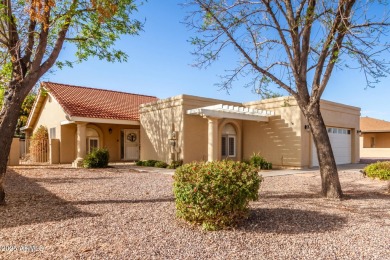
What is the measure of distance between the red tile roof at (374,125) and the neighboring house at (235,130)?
574 inches

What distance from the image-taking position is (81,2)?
27.5ft

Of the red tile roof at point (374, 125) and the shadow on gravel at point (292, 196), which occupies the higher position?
the red tile roof at point (374, 125)

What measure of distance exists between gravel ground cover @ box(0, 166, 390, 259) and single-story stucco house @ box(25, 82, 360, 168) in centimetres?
847

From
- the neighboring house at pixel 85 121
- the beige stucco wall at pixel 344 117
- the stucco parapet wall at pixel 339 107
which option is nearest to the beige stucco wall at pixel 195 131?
the neighboring house at pixel 85 121

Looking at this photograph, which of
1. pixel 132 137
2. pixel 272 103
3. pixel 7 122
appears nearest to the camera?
pixel 7 122

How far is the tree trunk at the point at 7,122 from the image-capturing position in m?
6.93

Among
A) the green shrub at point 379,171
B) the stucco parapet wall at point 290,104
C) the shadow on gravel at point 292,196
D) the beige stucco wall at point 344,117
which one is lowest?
the shadow on gravel at point 292,196

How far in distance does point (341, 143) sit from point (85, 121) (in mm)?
17173

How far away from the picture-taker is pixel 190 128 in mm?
16938

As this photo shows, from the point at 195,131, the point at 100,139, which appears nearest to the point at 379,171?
the point at 195,131

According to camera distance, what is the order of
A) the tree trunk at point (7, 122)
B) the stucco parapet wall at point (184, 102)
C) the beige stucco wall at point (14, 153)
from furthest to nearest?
the beige stucco wall at point (14, 153), the stucco parapet wall at point (184, 102), the tree trunk at point (7, 122)

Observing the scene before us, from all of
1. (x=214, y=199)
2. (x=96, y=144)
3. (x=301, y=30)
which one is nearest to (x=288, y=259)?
(x=214, y=199)

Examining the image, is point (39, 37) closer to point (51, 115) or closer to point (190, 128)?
point (190, 128)

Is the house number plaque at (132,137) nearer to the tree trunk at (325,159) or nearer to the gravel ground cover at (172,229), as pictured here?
the gravel ground cover at (172,229)
